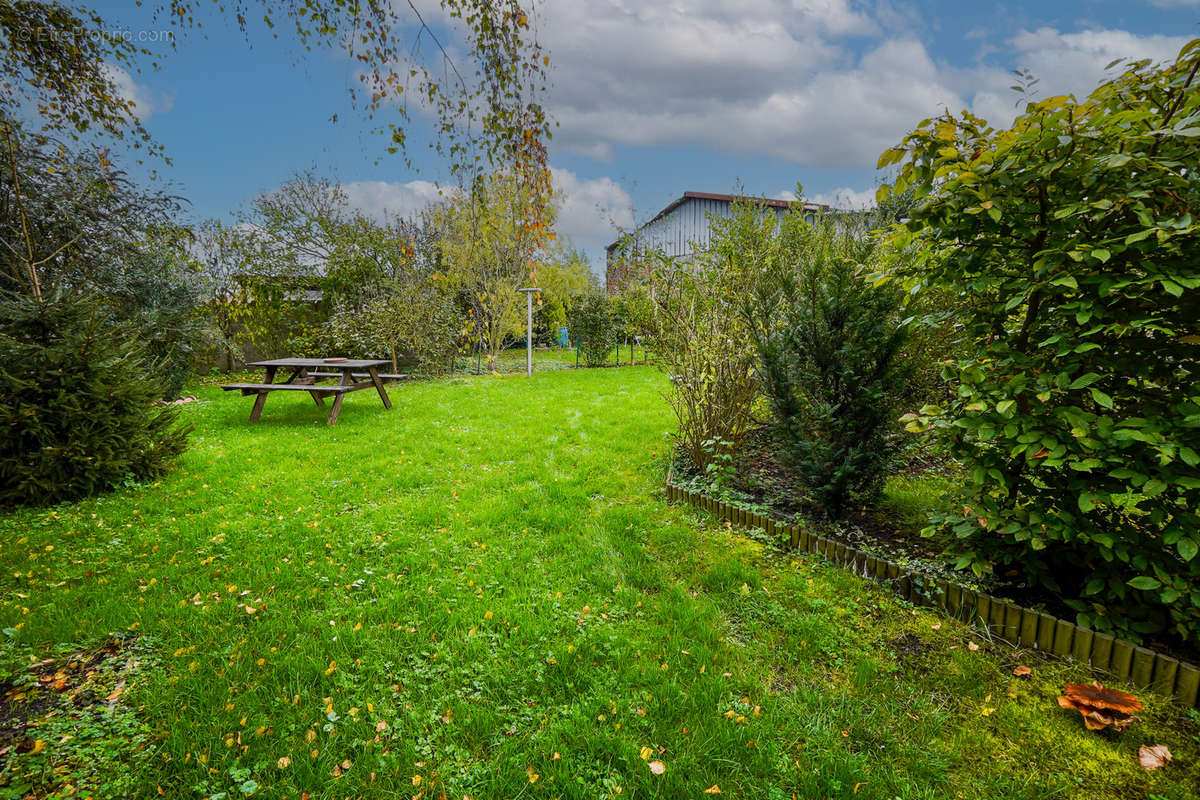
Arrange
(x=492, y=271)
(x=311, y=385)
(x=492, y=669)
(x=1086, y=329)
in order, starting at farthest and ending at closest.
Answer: (x=492, y=271), (x=311, y=385), (x=492, y=669), (x=1086, y=329)


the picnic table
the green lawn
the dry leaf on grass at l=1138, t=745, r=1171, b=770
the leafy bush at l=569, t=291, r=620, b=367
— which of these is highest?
the leafy bush at l=569, t=291, r=620, b=367

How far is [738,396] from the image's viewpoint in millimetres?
4465

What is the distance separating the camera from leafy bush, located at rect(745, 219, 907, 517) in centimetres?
301

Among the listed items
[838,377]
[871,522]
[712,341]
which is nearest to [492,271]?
[712,341]

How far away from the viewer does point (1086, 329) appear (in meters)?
2.02

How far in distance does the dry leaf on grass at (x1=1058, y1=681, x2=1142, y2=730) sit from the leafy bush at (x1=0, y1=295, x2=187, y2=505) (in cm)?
648

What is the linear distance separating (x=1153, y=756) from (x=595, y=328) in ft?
46.7

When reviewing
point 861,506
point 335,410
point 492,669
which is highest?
point 335,410

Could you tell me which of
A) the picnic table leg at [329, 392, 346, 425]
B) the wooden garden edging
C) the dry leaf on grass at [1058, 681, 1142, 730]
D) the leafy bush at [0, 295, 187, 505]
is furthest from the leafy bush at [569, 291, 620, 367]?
the dry leaf on grass at [1058, 681, 1142, 730]

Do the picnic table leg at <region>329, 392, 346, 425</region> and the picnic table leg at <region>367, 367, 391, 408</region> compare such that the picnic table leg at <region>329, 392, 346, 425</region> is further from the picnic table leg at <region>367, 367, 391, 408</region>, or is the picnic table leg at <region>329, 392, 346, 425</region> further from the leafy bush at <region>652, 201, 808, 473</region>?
the leafy bush at <region>652, 201, 808, 473</region>

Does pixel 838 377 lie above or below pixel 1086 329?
below

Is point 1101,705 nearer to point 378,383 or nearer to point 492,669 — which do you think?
point 492,669

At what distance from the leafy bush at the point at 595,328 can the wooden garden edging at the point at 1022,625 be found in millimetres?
12502

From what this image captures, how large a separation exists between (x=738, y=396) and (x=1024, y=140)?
281 centimetres
